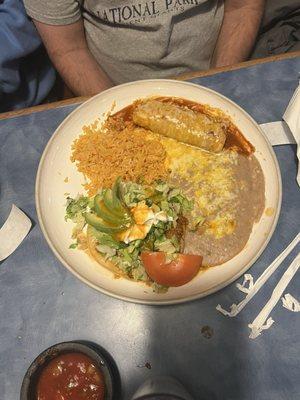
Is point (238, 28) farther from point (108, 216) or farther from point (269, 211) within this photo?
point (108, 216)

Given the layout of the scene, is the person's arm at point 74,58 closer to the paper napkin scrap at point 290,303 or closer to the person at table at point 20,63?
the person at table at point 20,63

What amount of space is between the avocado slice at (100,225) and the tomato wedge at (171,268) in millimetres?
115

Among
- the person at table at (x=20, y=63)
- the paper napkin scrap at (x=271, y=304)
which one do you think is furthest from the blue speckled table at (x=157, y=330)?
the person at table at (x=20, y=63)

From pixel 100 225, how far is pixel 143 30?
895mm

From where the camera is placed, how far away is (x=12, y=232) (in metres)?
1.30

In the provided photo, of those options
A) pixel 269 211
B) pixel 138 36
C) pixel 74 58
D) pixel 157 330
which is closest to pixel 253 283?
pixel 269 211

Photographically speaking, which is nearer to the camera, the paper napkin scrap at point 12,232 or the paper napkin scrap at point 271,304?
the paper napkin scrap at point 271,304

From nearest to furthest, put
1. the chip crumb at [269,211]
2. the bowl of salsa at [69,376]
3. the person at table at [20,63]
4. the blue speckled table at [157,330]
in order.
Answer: the bowl of salsa at [69,376] → the blue speckled table at [157,330] → the chip crumb at [269,211] → the person at table at [20,63]

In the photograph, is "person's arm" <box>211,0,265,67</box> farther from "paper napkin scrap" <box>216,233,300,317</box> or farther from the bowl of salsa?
the bowl of salsa

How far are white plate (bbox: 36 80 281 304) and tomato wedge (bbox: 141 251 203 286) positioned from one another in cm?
4

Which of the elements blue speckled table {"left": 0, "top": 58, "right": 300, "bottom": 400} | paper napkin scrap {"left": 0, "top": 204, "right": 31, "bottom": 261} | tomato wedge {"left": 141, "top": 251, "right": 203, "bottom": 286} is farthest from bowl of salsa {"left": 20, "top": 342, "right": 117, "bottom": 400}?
paper napkin scrap {"left": 0, "top": 204, "right": 31, "bottom": 261}

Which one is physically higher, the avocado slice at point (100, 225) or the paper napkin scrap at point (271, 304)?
the avocado slice at point (100, 225)

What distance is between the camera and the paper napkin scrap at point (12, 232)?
129 cm

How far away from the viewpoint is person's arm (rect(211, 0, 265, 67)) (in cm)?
173
